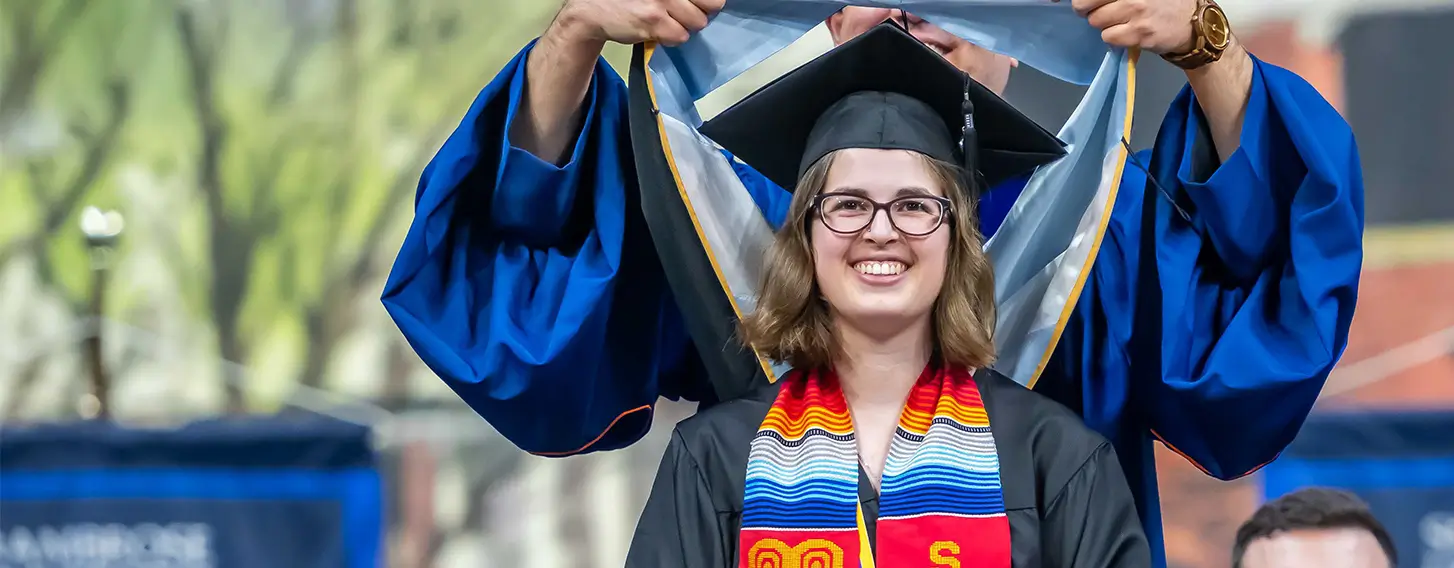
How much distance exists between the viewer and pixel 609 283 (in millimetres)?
A: 2010

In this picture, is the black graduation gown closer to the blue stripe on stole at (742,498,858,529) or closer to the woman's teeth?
the blue stripe on stole at (742,498,858,529)

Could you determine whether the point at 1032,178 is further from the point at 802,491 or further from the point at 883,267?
the point at 802,491

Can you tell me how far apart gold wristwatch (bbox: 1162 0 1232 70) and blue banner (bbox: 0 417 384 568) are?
3213 mm

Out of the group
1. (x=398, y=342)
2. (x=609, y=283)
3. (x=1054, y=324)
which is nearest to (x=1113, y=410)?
(x=1054, y=324)

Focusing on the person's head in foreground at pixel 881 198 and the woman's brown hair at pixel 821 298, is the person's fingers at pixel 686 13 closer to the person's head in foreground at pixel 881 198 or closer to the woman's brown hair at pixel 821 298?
the person's head in foreground at pixel 881 198

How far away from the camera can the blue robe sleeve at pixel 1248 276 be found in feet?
5.98

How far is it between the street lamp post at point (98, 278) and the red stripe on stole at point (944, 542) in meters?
3.90

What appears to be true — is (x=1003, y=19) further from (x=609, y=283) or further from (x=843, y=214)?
(x=609, y=283)

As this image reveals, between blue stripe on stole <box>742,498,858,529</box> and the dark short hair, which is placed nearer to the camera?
blue stripe on stole <box>742,498,858,529</box>

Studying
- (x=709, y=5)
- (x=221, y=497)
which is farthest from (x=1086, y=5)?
(x=221, y=497)

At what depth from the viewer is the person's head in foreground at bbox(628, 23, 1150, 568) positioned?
1676 mm

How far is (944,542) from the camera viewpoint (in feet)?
5.45

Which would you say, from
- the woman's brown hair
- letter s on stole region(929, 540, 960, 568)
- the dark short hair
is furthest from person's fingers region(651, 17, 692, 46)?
the dark short hair

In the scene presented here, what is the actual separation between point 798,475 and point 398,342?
330 cm
